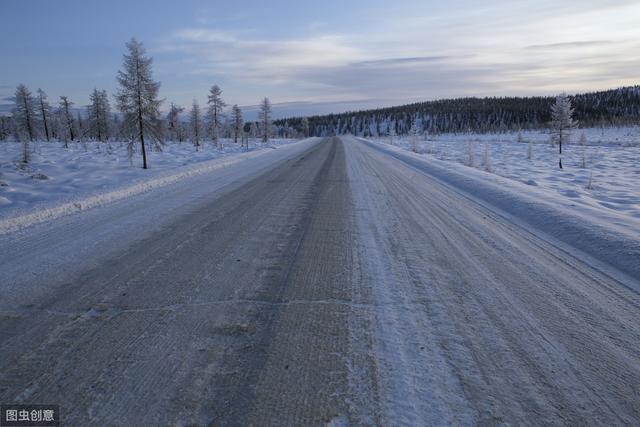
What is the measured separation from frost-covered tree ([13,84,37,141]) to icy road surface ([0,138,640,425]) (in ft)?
230

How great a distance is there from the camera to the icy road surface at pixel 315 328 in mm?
1997

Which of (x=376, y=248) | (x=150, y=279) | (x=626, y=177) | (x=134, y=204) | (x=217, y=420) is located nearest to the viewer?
(x=217, y=420)

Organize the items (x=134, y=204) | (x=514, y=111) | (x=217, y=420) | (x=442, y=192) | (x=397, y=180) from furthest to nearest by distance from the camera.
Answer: (x=514, y=111) → (x=397, y=180) → (x=442, y=192) → (x=134, y=204) → (x=217, y=420)

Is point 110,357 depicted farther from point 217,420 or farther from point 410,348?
point 410,348

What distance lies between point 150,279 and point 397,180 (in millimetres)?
8282

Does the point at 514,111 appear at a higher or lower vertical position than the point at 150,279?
higher

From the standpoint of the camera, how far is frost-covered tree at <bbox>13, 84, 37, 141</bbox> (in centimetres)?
5905

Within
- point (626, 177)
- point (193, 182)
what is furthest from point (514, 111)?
point (193, 182)

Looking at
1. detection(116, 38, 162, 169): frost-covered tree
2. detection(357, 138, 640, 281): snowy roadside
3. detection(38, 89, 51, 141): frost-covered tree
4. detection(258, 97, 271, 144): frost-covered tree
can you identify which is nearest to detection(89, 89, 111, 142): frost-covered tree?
detection(38, 89, 51, 141): frost-covered tree

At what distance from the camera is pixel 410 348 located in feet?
8.14

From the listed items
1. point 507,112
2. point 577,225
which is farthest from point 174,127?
point 507,112

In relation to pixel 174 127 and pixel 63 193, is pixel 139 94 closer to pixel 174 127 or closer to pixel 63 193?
pixel 63 193

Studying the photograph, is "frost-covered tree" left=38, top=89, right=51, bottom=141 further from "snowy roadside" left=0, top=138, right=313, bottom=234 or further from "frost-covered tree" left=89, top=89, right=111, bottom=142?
"snowy roadside" left=0, top=138, right=313, bottom=234

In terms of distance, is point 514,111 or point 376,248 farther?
point 514,111
